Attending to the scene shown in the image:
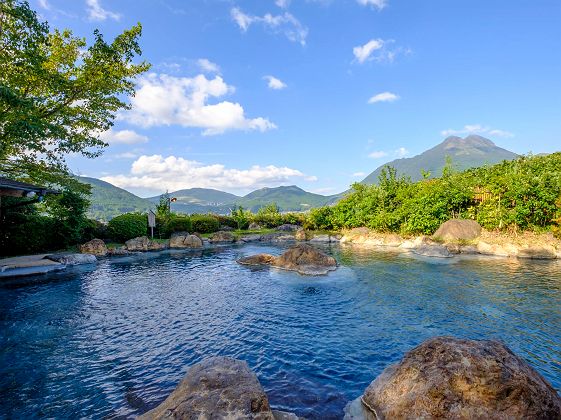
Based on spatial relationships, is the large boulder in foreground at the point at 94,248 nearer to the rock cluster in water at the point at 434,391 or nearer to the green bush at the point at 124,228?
the green bush at the point at 124,228

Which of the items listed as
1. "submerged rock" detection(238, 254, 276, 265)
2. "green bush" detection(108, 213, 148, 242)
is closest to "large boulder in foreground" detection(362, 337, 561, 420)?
"submerged rock" detection(238, 254, 276, 265)

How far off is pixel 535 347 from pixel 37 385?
1256 centimetres

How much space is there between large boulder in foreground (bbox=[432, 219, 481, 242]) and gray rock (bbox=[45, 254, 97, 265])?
29.9 meters

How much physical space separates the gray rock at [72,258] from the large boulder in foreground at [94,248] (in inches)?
95.9

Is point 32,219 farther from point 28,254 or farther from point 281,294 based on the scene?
point 281,294

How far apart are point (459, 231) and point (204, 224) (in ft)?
98.5

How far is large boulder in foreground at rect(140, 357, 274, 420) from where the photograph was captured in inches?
156

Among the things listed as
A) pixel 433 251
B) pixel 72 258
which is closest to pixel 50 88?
pixel 72 258

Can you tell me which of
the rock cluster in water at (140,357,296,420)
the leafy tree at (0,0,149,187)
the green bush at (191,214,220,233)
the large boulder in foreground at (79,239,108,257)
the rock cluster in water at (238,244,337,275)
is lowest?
the rock cluster in water at (238,244,337,275)

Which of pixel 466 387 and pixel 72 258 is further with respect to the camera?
pixel 72 258

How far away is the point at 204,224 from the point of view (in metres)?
40.3

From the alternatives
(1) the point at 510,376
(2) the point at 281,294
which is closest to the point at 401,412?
(1) the point at 510,376

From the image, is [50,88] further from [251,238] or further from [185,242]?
[251,238]

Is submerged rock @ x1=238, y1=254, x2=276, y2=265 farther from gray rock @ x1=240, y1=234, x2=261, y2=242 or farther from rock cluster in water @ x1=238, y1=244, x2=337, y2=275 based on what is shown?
gray rock @ x1=240, y1=234, x2=261, y2=242
